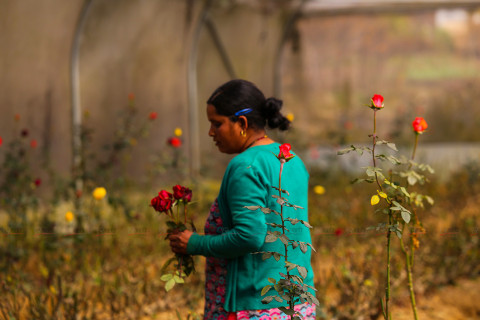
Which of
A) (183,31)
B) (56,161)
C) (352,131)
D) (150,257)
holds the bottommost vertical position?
(150,257)

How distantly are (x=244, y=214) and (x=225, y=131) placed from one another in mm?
315

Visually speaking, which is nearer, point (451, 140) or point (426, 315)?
point (426, 315)

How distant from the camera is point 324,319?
10.8ft

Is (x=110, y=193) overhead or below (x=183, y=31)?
below

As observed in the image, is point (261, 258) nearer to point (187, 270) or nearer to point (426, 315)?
point (187, 270)

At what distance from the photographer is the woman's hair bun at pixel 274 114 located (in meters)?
1.98

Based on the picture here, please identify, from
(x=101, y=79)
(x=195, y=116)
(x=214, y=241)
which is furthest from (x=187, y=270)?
(x=195, y=116)

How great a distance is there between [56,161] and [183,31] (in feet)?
8.91

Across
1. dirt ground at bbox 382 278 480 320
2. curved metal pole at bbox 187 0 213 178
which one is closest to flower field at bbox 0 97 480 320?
dirt ground at bbox 382 278 480 320

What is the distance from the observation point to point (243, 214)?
1775mm

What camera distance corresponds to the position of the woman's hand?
6.44 ft

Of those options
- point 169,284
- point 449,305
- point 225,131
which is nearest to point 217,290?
point 169,284

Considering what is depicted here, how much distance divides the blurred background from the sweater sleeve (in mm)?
512

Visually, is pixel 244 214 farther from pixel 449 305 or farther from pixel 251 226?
pixel 449 305
